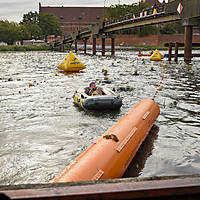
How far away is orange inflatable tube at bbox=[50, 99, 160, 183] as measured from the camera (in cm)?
496

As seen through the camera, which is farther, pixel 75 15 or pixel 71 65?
pixel 75 15

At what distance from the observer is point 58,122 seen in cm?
1106

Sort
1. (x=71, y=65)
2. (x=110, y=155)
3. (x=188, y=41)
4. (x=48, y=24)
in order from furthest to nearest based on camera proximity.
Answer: (x=48, y=24) < (x=188, y=41) < (x=71, y=65) < (x=110, y=155)

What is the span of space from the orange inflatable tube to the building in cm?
A: 13185

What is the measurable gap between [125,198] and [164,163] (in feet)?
16.9

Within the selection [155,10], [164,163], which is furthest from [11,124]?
[155,10]

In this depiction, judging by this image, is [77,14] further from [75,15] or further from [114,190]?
[114,190]

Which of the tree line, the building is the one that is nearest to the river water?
the tree line

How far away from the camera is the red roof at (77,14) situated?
13550cm

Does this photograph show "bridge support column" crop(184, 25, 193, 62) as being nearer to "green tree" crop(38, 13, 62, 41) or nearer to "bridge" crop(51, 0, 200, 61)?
"bridge" crop(51, 0, 200, 61)

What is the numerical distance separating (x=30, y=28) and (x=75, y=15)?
110 ft

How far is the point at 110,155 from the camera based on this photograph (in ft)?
18.5

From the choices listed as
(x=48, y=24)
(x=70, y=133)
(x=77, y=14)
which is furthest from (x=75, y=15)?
(x=70, y=133)

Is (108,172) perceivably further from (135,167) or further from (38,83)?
(38,83)
